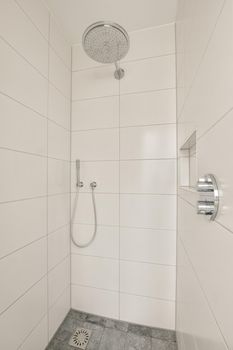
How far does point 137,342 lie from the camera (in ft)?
3.87

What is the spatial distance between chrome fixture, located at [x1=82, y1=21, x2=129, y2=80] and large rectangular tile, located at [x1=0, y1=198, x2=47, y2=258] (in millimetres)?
945

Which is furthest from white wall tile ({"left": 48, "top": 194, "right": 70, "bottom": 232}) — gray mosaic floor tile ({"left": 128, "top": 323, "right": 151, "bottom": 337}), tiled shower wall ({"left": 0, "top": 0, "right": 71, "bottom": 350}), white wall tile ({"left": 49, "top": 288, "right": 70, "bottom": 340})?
gray mosaic floor tile ({"left": 128, "top": 323, "right": 151, "bottom": 337})

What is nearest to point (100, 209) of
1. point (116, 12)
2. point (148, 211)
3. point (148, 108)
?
point (148, 211)

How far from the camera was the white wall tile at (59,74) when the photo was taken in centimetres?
118

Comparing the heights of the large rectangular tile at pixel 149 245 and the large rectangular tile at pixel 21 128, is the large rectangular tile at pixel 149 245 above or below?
below

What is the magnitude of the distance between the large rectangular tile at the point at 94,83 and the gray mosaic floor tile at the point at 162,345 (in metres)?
1.80

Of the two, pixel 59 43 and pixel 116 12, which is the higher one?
pixel 116 12

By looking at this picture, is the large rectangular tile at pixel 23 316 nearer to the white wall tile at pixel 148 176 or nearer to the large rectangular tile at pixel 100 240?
the large rectangular tile at pixel 100 240

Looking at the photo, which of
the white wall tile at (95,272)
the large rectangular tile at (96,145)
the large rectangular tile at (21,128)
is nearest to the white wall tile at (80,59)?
the large rectangular tile at (96,145)

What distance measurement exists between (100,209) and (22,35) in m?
1.17

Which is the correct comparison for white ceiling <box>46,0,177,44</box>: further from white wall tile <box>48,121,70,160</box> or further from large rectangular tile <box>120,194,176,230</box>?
large rectangular tile <box>120,194,176,230</box>

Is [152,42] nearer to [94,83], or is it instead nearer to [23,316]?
[94,83]

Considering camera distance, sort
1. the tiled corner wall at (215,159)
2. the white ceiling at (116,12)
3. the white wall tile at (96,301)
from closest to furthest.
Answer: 1. the tiled corner wall at (215,159)
2. the white ceiling at (116,12)
3. the white wall tile at (96,301)

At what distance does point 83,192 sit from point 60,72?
92 centimetres
